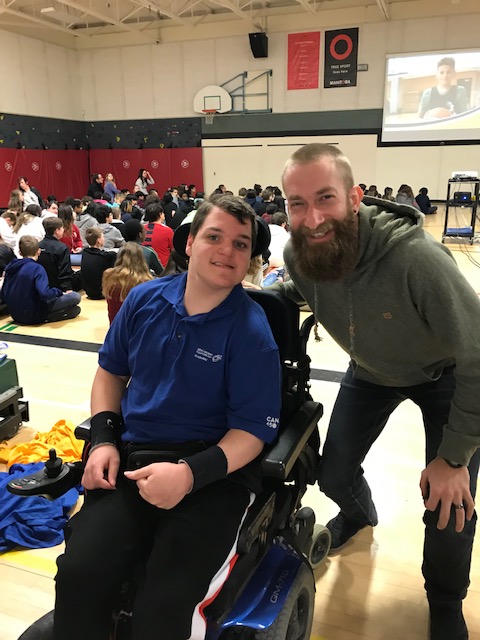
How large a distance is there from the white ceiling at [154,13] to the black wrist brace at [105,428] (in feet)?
44.4

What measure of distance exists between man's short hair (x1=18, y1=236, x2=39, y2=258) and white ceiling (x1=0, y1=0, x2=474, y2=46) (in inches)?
394

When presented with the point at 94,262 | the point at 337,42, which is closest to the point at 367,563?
the point at 94,262

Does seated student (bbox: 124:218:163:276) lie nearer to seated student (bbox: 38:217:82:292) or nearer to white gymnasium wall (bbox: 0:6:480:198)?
seated student (bbox: 38:217:82:292)

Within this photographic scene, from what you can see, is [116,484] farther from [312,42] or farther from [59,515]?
[312,42]

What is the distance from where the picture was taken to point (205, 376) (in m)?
1.50

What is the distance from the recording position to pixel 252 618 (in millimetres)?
1350

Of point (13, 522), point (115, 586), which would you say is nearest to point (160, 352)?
point (115, 586)

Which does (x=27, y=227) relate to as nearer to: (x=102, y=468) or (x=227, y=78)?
(x=102, y=468)

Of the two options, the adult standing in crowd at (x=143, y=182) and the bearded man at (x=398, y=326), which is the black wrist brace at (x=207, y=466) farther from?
the adult standing in crowd at (x=143, y=182)

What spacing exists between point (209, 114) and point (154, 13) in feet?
10.5

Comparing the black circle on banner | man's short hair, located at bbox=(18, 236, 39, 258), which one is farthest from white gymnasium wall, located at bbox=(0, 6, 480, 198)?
man's short hair, located at bbox=(18, 236, 39, 258)

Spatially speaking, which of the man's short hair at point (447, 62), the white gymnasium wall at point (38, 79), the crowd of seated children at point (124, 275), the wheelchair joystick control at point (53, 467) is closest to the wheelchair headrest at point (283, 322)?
the wheelchair joystick control at point (53, 467)

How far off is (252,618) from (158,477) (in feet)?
1.46

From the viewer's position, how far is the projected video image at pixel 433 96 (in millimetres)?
13922
